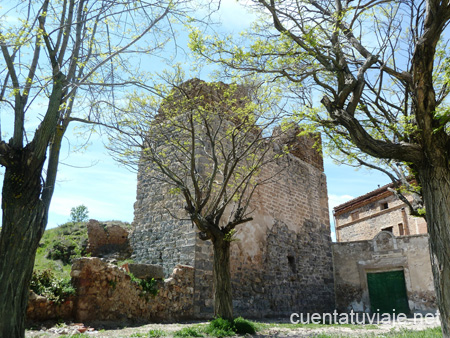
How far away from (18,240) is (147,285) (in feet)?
15.8

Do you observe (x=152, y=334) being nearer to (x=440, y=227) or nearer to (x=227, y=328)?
(x=227, y=328)

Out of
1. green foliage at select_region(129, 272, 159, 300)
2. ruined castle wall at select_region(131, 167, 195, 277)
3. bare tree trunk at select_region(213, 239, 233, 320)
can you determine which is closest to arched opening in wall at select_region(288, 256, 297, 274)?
ruined castle wall at select_region(131, 167, 195, 277)

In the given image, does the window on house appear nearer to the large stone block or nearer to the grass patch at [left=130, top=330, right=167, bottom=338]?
the large stone block

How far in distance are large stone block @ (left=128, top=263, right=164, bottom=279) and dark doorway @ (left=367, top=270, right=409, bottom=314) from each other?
8778 mm

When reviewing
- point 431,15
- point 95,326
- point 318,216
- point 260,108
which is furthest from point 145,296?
point 318,216

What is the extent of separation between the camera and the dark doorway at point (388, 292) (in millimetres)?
13594

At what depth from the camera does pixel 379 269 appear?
1420 centimetres

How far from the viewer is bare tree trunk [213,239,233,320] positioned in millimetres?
7219

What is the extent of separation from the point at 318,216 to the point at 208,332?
9.82 meters

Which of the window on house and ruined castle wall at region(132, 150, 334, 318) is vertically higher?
the window on house

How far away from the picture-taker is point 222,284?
7.39m

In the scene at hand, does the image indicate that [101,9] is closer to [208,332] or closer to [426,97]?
[426,97]

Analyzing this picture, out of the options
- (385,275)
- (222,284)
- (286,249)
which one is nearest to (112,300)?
(222,284)

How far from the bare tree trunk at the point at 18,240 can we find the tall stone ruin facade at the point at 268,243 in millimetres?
3907
